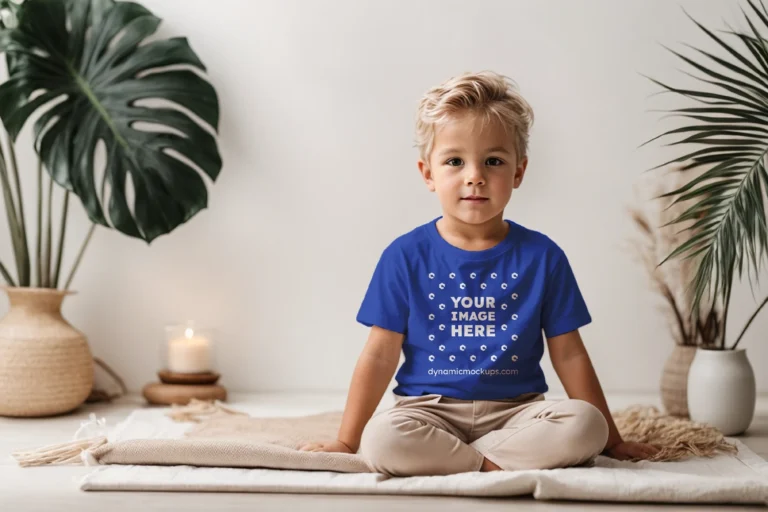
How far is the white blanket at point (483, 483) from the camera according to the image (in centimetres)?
149

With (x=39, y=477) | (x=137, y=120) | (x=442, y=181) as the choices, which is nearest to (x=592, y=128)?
(x=442, y=181)

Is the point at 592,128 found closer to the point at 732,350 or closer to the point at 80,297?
the point at 732,350

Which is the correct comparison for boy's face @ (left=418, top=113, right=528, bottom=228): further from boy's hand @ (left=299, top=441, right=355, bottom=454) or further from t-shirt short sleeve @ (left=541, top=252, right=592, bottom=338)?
boy's hand @ (left=299, top=441, right=355, bottom=454)

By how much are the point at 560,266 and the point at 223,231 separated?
1.13m

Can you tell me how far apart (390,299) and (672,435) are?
0.64 m

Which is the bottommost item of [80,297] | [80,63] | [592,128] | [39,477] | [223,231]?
[39,477]

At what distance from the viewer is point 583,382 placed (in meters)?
1.78

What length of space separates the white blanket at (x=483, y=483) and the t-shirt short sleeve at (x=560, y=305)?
27 centimetres

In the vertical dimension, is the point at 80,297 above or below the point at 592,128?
below

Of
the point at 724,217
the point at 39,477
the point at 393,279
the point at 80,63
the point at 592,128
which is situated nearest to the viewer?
the point at 39,477

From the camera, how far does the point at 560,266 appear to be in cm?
179

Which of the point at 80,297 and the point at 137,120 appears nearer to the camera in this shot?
the point at 137,120

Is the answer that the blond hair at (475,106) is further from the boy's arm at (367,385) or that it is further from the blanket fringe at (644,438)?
the blanket fringe at (644,438)

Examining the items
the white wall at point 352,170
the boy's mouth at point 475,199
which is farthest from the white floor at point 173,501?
the white wall at point 352,170
